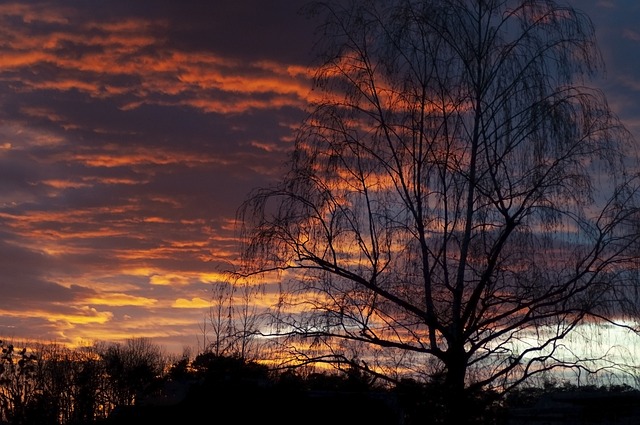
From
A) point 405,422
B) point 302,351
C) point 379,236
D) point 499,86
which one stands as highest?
point 499,86

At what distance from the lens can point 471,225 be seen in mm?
15766

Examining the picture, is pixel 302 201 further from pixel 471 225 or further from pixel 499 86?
pixel 499 86

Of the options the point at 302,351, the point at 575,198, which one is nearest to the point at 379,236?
the point at 302,351

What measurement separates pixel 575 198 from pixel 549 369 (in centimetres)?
344

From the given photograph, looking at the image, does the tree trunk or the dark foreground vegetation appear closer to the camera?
the tree trunk

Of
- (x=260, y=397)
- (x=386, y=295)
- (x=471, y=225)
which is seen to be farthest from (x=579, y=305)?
(x=260, y=397)

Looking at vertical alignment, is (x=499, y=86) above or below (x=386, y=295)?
above

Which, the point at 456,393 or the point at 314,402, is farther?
the point at 314,402

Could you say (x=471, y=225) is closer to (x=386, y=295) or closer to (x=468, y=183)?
(x=468, y=183)

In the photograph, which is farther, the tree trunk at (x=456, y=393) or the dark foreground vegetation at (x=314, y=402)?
the dark foreground vegetation at (x=314, y=402)

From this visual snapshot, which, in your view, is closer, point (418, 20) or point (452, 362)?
point (452, 362)

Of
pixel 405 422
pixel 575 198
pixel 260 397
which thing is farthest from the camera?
pixel 405 422

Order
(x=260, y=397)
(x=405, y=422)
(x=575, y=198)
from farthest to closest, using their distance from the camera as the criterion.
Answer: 1. (x=405, y=422)
2. (x=260, y=397)
3. (x=575, y=198)

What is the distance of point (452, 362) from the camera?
15086mm
